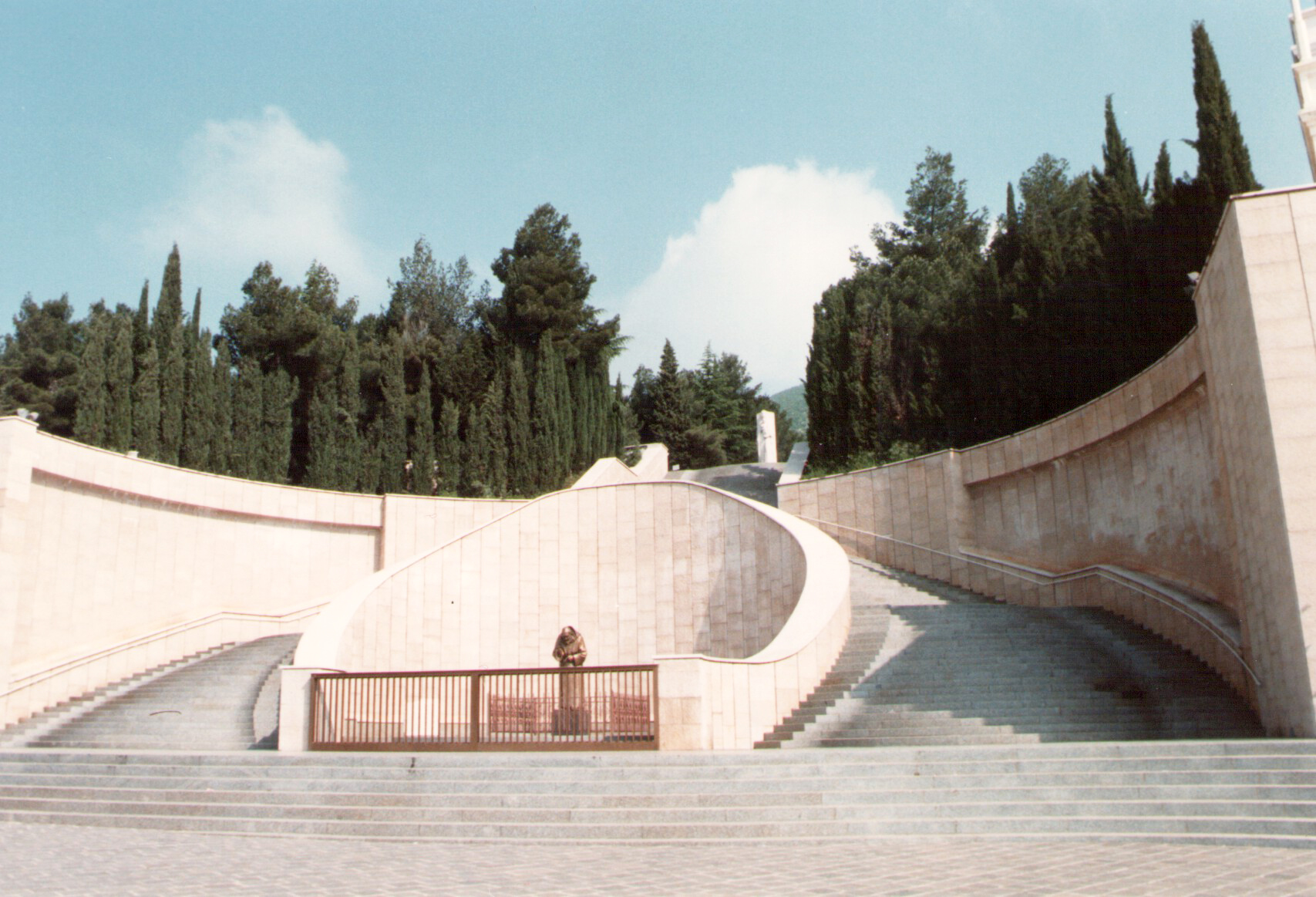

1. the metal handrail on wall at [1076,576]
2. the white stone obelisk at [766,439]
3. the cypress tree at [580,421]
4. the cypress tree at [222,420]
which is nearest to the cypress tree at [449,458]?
the cypress tree at [580,421]

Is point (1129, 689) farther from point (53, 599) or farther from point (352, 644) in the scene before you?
point (53, 599)

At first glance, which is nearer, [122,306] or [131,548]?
[131,548]

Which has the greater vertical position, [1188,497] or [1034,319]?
[1034,319]

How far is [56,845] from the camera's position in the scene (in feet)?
26.3

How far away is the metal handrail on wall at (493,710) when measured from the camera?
10031 mm

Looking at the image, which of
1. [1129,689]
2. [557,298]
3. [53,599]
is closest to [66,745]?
[53,599]

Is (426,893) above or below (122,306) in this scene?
below

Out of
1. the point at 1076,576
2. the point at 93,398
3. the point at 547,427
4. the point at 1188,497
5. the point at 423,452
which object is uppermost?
the point at 547,427

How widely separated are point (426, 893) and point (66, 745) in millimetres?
9721

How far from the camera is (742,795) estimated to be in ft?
26.2

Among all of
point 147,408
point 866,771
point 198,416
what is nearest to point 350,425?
point 198,416

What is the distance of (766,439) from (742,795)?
99.9 feet

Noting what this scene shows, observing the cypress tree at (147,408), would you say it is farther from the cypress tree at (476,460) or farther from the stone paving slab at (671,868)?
the stone paving slab at (671,868)

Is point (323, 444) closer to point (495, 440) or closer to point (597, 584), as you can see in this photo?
point (495, 440)
